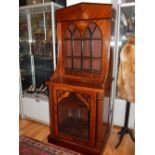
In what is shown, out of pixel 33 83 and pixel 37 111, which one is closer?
pixel 37 111

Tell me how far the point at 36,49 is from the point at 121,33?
140 cm

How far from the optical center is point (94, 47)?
1.90 meters

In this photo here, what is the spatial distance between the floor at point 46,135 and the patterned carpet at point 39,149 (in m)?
0.13

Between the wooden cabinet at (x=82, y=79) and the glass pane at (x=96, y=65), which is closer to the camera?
the wooden cabinet at (x=82, y=79)

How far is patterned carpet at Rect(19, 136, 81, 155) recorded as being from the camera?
79.0 inches

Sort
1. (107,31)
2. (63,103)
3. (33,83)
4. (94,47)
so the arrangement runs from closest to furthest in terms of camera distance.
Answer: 1. (107,31)
2. (94,47)
3. (63,103)
4. (33,83)

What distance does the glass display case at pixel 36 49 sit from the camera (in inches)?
97.9

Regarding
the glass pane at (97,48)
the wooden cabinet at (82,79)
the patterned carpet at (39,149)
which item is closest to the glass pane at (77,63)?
the wooden cabinet at (82,79)

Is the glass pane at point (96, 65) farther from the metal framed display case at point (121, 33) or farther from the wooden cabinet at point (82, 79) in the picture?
the metal framed display case at point (121, 33)

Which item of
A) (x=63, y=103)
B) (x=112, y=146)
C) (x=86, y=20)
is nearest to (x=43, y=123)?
(x=63, y=103)

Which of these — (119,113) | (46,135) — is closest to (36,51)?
(46,135)

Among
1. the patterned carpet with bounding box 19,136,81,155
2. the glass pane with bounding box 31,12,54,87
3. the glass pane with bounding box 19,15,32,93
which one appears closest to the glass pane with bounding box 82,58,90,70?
the glass pane with bounding box 31,12,54,87
